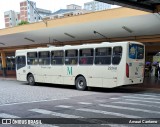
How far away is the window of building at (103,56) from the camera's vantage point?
1547 cm

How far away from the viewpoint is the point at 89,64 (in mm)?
16625

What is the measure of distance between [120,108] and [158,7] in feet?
24.7

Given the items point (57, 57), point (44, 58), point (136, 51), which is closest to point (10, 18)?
point (44, 58)

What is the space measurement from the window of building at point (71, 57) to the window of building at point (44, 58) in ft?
6.76

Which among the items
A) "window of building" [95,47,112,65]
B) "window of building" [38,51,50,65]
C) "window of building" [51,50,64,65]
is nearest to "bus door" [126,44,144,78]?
"window of building" [95,47,112,65]

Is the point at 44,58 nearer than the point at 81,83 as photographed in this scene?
No

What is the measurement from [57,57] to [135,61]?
618 centimetres

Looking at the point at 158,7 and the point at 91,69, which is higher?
the point at 158,7

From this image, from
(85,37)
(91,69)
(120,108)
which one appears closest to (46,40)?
(85,37)

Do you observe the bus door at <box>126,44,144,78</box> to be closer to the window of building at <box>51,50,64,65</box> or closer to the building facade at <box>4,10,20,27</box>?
the window of building at <box>51,50,64,65</box>

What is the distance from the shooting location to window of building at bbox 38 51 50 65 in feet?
64.5

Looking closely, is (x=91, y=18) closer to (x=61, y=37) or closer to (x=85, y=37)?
(x=85, y=37)

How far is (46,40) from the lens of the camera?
90.2 ft

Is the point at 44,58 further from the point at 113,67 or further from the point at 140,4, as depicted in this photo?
the point at 140,4
